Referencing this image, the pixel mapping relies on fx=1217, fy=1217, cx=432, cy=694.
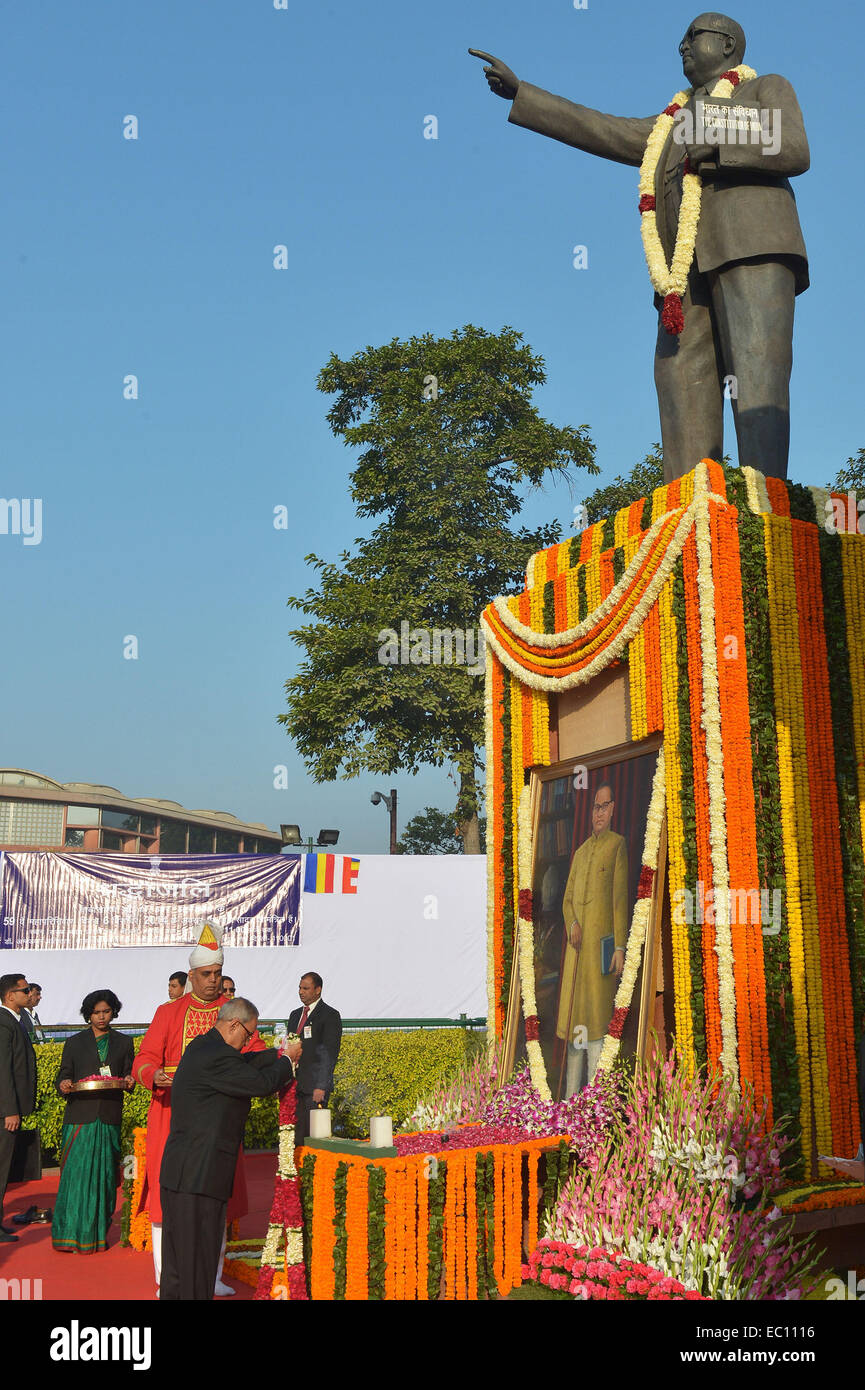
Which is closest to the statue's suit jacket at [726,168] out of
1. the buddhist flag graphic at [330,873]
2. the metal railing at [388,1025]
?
the metal railing at [388,1025]

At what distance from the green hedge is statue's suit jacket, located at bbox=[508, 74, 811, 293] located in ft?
26.0

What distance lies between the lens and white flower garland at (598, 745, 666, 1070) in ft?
25.8

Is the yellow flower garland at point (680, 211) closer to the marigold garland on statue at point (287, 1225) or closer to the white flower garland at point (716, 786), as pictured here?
the white flower garland at point (716, 786)

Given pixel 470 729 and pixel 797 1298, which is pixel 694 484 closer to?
pixel 797 1298

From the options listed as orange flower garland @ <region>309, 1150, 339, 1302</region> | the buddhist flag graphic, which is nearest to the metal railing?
the buddhist flag graphic

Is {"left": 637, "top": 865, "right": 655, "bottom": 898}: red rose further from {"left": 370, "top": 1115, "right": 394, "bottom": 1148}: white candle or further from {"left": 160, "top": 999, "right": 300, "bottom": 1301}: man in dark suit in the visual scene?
{"left": 160, "top": 999, "right": 300, "bottom": 1301}: man in dark suit

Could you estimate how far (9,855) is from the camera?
17812 millimetres

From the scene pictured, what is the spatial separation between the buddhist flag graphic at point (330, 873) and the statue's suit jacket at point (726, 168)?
12.3 metres

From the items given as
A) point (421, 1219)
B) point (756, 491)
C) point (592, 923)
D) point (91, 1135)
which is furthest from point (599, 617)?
point (91, 1135)

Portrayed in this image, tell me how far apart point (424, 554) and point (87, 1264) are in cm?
1972

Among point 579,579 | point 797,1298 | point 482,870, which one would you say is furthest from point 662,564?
point 482,870

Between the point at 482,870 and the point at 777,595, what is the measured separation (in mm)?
12952

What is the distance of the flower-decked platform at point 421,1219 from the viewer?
22.4ft
